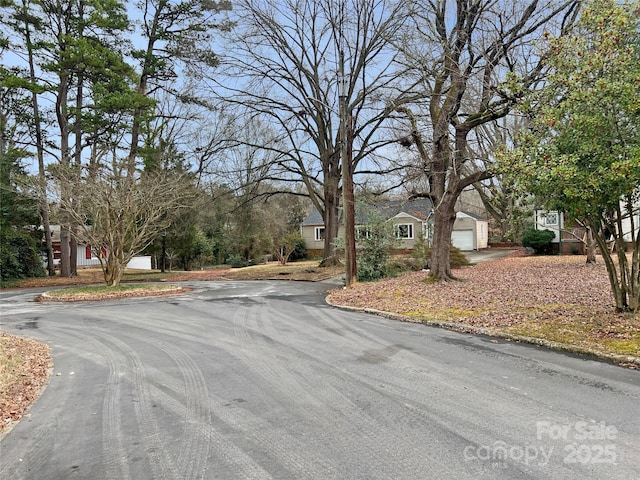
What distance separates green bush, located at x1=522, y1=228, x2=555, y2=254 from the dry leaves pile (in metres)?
26.8

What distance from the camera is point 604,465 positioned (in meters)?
3.14

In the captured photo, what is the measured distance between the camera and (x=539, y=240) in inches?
1067

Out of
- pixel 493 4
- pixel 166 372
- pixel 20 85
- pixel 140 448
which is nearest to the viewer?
pixel 140 448

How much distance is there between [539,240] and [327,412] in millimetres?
26590

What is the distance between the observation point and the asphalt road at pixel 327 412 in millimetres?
3234

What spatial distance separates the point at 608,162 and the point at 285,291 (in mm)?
11939

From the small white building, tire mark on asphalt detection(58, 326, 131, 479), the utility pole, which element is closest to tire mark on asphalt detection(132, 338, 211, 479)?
tire mark on asphalt detection(58, 326, 131, 479)

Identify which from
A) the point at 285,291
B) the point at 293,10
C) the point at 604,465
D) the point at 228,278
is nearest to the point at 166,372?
the point at 604,465

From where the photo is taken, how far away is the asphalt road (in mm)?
3234

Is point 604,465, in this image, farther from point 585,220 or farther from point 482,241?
point 482,241

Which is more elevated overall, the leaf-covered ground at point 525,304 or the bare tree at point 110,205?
the bare tree at point 110,205

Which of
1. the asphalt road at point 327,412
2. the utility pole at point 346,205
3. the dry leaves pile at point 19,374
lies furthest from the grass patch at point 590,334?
the utility pole at point 346,205

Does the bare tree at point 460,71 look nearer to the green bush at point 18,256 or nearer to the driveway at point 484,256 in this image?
the driveway at point 484,256

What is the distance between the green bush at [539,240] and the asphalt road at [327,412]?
876 inches
